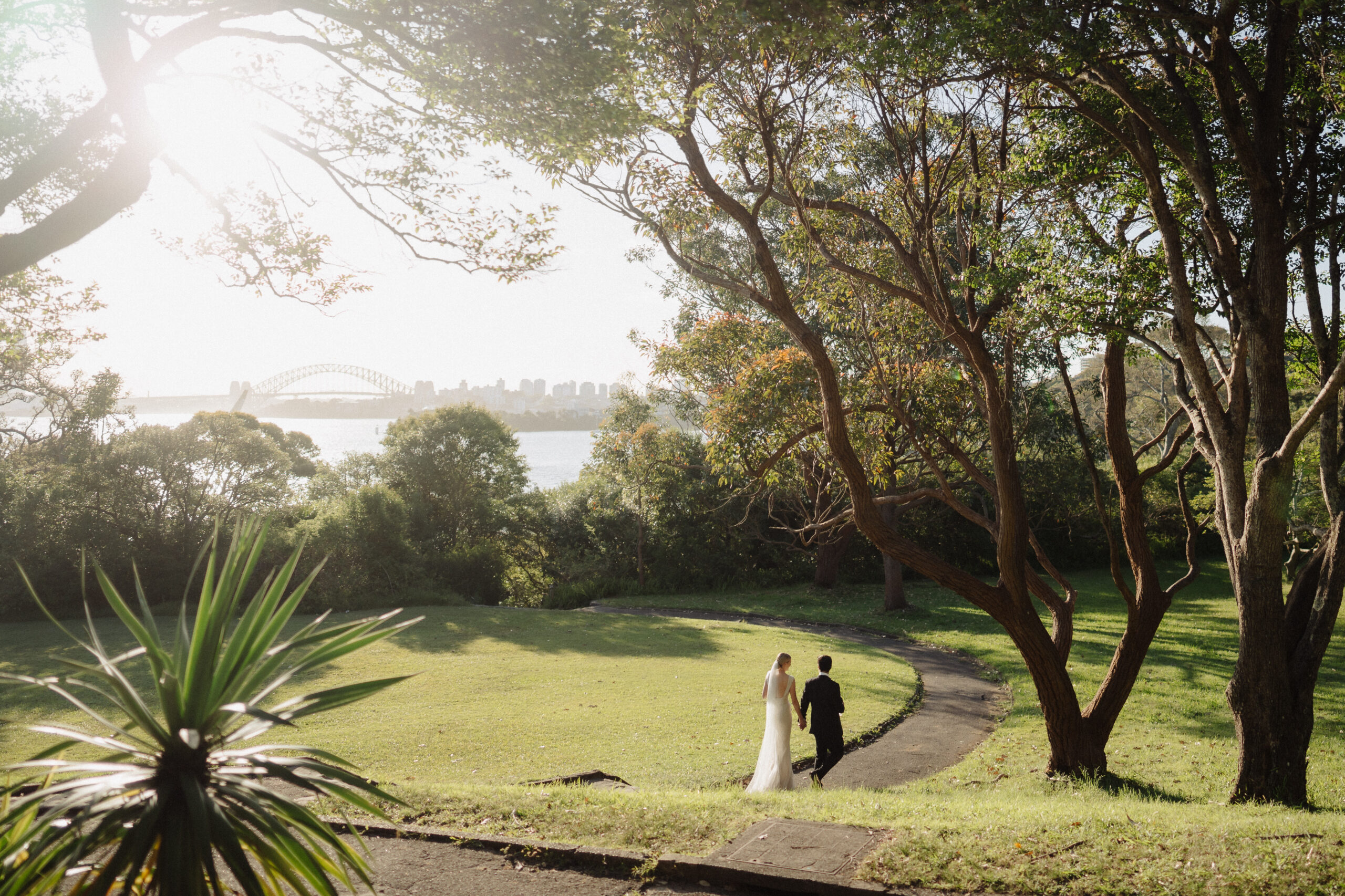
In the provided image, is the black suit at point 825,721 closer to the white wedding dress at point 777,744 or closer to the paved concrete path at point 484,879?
the white wedding dress at point 777,744

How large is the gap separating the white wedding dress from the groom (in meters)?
0.37

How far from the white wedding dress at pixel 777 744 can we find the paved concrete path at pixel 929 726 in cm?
63

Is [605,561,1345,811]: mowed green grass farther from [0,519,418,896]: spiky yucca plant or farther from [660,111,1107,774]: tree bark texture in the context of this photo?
[0,519,418,896]: spiky yucca plant

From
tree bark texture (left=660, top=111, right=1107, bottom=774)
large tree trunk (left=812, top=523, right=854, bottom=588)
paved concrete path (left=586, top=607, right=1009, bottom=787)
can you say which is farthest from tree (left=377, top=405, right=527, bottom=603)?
tree bark texture (left=660, top=111, right=1107, bottom=774)

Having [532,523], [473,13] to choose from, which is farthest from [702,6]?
[532,523]

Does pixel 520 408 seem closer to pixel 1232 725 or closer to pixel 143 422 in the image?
pixel 143 422

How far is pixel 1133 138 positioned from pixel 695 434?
2225 centimetres

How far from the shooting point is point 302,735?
1121 cm

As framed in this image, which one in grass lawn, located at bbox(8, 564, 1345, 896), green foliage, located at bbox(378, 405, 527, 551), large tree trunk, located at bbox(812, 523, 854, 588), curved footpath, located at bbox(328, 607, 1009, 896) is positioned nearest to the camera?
curved footpath, located at bbox(328, 607, 1009, 896)

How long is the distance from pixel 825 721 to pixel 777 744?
29.0 inches

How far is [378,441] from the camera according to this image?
32.3m

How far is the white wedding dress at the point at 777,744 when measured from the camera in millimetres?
8781

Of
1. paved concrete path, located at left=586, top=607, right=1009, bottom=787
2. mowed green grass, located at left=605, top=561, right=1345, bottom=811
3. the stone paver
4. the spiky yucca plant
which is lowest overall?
paved concrete path, located at left=586, top=607, right=1009, bottom=787

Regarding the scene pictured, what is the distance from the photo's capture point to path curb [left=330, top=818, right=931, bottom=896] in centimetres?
492
